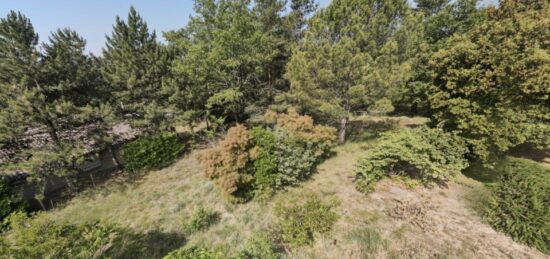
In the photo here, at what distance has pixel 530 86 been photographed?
26.6 ft

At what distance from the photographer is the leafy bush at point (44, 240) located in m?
3.96

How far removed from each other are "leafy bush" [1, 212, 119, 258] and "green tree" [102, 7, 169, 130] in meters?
11.0

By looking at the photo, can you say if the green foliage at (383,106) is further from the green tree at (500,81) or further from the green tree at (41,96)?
the green tree at (41,96)

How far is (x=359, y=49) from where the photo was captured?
11016mm

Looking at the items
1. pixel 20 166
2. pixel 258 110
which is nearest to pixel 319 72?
pixel 258 110

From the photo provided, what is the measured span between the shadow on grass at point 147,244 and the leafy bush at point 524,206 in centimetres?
1031

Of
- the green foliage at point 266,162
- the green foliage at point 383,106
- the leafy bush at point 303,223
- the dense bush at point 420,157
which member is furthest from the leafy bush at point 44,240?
the green foliage at point 383,106

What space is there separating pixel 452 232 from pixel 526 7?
41.4 ft

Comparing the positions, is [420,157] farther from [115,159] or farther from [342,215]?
[115,159]

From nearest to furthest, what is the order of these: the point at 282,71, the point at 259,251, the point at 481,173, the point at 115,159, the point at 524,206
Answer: the point at 259,251, the point at 524,206, the point at 481,173, the point at 115,159, the point at 282,71

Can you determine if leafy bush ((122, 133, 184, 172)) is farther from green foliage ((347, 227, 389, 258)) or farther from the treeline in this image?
green foliage ((347, 227, 389, 258))

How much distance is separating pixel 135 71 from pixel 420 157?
17.7m

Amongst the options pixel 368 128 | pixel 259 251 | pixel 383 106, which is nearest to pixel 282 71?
pixel 368 128

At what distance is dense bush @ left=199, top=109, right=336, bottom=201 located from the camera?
841cm
